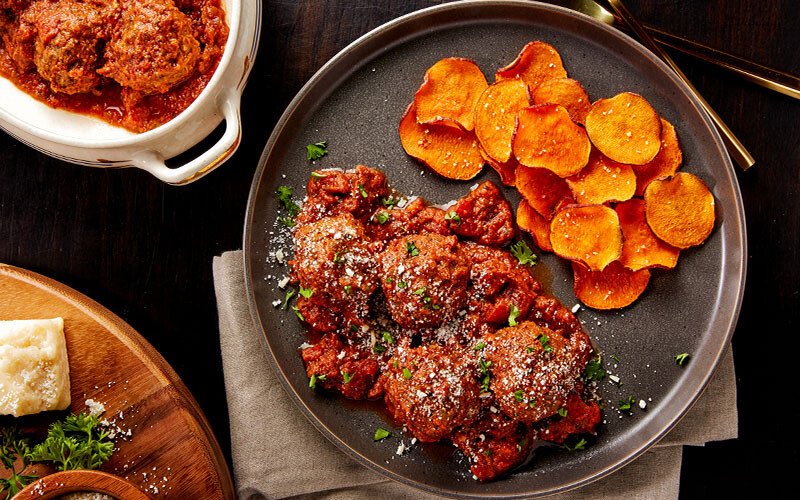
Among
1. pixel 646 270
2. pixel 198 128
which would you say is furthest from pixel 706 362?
pixel 198 128

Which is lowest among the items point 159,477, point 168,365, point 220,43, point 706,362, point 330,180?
point 159,477

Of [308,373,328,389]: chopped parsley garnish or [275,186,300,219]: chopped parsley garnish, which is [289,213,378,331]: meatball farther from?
[308,373,328,389]: chopped parsley garnish

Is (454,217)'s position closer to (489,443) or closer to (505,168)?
(505,168)

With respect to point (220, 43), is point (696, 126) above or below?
below

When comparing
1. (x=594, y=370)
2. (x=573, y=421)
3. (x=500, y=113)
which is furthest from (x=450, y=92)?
(x=573, y=421)

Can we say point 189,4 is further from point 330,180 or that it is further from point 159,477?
point 159,477

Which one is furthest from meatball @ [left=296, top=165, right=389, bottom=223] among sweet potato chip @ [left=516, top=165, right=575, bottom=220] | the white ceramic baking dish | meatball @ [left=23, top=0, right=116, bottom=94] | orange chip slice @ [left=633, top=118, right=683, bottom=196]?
orange chip slice @ [left=633, top=118, right=683, bottom=196]
